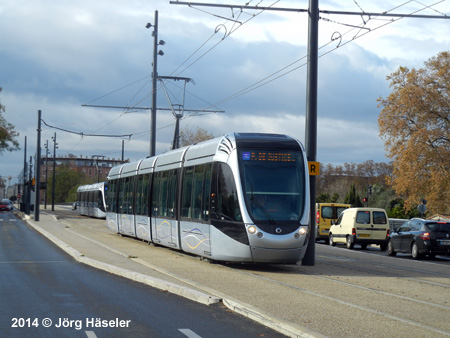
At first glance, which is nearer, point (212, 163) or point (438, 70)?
point (212, 163)

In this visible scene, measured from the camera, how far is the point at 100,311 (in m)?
10.4

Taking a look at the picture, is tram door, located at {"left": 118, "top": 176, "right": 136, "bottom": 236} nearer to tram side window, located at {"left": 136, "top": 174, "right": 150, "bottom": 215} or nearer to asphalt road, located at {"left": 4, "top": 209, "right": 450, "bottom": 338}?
tram side window, located at {"left": 136, "top": 174, "right": 150, "bottom": 215}

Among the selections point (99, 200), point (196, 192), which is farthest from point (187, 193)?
point (99, 200)

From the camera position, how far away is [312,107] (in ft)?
64.0

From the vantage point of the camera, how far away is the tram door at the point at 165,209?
72.0ft

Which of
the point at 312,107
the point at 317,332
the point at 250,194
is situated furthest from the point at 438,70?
the point at 317,332

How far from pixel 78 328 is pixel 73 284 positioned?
193 inches

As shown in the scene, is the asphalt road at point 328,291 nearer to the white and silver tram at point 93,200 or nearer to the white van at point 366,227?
the white van at point 366,227

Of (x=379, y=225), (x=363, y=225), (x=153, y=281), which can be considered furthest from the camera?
(x=379, y=225)

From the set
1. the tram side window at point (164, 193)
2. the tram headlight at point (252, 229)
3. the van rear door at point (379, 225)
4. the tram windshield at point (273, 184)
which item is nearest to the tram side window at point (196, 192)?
the tram side window at point (164, 193)

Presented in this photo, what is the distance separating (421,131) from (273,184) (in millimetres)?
32931

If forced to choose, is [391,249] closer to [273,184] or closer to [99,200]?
[273,184]

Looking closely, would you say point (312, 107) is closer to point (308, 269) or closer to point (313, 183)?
point (313, 183)

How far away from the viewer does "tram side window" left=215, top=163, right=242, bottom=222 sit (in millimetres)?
16969
